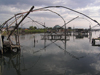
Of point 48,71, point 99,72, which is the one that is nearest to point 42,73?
point 48,71

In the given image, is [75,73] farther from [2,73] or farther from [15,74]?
[2,73]

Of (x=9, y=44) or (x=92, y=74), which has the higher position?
(x=9, y=44)

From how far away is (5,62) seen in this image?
921cm

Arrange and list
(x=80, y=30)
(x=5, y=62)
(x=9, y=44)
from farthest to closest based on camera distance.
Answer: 1. (x=80, y=30)
2. (x=9, y=44)
3. (x=5, y=62)

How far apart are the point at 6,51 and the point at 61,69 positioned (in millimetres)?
8265

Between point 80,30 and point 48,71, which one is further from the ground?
point 80,30

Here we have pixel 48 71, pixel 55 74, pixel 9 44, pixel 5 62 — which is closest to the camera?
pixel 55 74

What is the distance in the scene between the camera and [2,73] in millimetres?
6969

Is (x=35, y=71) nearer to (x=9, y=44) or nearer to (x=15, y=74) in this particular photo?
(x=15, y=74)

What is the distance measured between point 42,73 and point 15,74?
2016mm

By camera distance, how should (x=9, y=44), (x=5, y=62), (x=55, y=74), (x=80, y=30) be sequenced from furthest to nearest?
1. (x=80, y=30)
2. (x=9, y=44)
3. (x=5, y=62)
4. (x=55, y=74)

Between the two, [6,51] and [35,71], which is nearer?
[35,71]

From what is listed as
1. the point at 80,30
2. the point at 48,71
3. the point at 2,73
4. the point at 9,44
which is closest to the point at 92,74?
the point at 48,71

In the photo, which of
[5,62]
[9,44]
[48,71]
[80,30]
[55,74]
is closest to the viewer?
[55,74]
